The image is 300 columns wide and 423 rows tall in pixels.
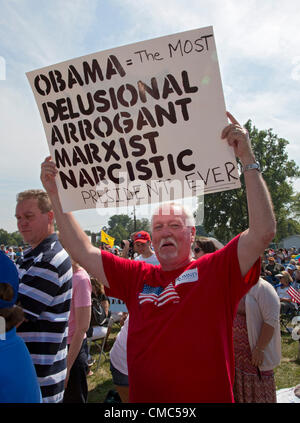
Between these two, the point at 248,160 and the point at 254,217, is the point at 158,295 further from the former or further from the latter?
the point at 248,160

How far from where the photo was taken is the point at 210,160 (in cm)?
189

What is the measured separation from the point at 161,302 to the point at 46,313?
81 centimetres

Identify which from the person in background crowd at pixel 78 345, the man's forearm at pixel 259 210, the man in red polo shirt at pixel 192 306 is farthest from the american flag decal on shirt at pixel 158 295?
the person in background crowd at pixel 78 345

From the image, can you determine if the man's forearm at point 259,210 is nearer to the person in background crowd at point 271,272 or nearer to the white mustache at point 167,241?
the white mustache at point 167,241

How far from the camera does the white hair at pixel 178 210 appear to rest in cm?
202

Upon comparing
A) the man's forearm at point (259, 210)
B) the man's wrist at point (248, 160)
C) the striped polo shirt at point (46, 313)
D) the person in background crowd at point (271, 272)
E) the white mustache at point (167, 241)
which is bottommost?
the person in background crowd at point (271, 272)

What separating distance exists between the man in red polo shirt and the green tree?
3482 cm

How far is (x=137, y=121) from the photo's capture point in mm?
2047

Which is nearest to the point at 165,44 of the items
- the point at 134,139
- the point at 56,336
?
the point at 134,139

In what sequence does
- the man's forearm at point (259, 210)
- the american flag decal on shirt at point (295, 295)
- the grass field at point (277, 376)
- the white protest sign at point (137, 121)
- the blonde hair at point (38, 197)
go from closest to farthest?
the man's forearm at point (259, 210), the white protest sign at point (137, 121), the blonde hair at point (38, 197), the grass field at point (277, 376), the american flag decal on shirt at point (295, 295)

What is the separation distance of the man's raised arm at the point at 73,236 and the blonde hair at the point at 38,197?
0.79 feet

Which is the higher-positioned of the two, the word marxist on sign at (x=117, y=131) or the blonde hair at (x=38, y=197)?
the word marxist on sign at (x=117, y=131)

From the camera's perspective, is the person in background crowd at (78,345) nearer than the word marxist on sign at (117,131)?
No

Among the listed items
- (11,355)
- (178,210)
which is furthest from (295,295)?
(11,355)
